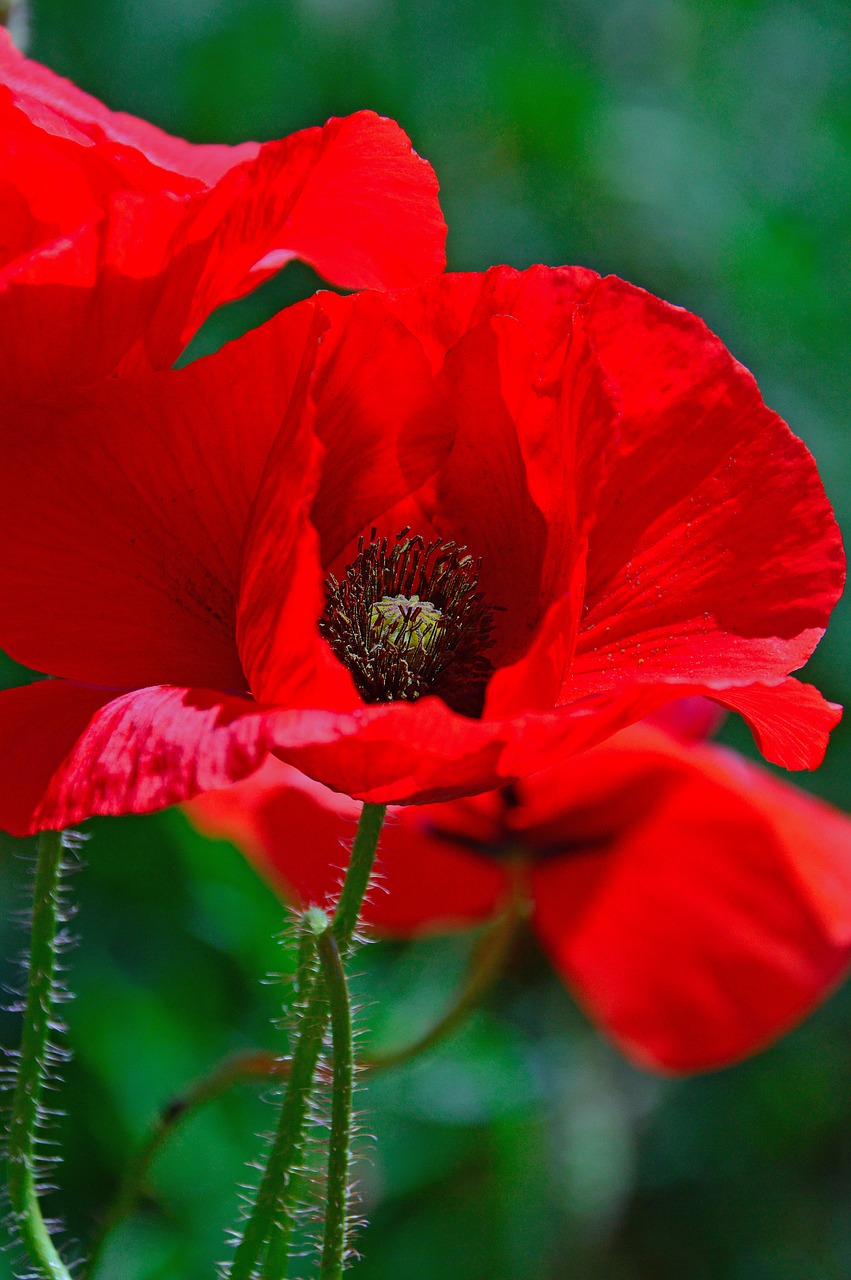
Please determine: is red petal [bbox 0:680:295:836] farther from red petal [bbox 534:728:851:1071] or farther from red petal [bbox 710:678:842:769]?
red petal [bbox 534:728:851:1071]

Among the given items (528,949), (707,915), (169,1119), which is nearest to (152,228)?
(169,1119)

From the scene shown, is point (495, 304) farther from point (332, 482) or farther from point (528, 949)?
point (528, 949)

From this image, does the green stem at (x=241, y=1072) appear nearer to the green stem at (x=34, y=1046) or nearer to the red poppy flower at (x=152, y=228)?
the green stem at (x=34, y=1046)

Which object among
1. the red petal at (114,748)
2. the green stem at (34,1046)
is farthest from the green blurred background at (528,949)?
the red petal at (114,748)

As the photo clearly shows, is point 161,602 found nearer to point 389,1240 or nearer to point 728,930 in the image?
point 728,930

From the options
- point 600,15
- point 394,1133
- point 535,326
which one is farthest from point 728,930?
point 600,15

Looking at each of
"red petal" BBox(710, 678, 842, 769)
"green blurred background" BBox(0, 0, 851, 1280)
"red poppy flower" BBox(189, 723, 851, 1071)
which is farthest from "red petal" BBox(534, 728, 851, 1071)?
"red petal" BBox(710, 678, 842, 769)
